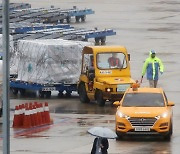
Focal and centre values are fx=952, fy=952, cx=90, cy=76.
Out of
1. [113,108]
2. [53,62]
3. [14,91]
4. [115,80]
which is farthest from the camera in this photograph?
[14,91]

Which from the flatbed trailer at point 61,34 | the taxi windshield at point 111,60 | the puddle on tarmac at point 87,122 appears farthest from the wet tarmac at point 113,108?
the taxi windshield at point 111,60

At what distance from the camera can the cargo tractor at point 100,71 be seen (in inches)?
1336

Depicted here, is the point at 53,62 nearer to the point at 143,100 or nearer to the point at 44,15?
the point at 143,100

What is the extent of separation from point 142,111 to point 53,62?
1011 cm

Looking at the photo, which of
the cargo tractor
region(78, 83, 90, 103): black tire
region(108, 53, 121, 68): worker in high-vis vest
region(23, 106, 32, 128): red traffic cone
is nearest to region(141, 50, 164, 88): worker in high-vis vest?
the cargo tractor

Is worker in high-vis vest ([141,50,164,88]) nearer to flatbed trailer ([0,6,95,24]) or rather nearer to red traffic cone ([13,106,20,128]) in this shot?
red traffic cone ([13,106,20,128])

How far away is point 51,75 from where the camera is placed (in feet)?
117

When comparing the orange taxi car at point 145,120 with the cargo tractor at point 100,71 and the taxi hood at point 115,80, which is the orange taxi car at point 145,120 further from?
the cargo tractor at point 100,71

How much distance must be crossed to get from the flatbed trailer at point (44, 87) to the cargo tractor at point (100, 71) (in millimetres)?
696

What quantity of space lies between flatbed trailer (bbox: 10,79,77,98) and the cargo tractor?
70cm

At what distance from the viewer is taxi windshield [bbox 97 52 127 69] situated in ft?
113

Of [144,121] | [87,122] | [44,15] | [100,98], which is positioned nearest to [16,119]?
[87,122]

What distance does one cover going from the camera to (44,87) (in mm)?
35375

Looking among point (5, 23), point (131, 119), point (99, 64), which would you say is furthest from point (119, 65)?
point (5, 23)
